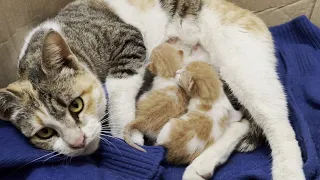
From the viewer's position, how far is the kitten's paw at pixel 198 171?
126 cm

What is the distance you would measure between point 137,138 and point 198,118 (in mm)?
249

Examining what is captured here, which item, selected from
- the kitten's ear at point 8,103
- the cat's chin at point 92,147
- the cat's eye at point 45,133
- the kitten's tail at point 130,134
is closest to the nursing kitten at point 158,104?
the kitten's tail at point 130,134

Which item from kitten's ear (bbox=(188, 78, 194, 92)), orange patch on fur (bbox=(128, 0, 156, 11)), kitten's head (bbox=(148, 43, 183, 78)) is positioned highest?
orange patch on fur (bbox=(128, 0, 156, 11))

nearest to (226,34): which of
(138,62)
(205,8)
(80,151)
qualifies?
(205,8)

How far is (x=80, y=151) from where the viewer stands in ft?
3.96

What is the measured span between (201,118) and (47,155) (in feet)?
1.89

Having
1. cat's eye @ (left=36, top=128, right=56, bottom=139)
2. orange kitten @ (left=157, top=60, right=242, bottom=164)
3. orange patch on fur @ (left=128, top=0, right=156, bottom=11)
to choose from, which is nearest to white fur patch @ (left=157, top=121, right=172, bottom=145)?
orange kitten @ (left=157, top=60, right=242, bottom=164)

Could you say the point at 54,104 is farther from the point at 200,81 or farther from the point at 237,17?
the point at 237,17

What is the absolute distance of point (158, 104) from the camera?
138 centimetres

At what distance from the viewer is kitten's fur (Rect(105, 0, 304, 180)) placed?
133cm

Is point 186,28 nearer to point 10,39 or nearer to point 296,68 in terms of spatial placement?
point 296,68

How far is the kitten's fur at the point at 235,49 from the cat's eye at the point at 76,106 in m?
0.25

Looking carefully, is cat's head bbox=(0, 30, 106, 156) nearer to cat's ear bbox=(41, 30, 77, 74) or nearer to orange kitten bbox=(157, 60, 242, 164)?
cat's ear bbox=(41, 30, 77, 74)

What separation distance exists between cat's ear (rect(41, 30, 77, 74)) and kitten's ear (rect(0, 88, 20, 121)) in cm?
14
